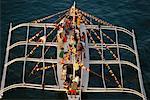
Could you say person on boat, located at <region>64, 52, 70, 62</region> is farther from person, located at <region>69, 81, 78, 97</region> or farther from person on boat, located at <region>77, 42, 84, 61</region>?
Answer: person, located at <region>69, 81, 78, 97</region>

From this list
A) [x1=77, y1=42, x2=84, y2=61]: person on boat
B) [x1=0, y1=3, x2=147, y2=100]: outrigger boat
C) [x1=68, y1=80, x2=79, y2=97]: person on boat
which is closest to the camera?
[x1=68, y1=80, x2=79, y2=97]: person on boat

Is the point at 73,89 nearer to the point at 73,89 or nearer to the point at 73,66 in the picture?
the point at 73,89

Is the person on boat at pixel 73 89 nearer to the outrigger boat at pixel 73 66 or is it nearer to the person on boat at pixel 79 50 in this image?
the outrigger boat at pixel 73 66

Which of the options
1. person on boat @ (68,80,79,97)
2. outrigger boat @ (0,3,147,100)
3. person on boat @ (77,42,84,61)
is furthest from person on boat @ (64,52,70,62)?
person on boat @ (68,80,79,97)

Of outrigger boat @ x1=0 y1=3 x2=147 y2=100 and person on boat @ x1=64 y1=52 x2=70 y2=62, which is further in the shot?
person on boat @ x1=64 y1=52 x2=70 y2=62

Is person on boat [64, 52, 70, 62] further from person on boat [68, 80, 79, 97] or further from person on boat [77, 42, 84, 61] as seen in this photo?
person on boat [68, 80, 79, 97]

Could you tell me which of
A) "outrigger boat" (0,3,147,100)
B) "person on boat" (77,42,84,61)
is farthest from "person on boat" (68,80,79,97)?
"person on boat" (77,42,84,61)

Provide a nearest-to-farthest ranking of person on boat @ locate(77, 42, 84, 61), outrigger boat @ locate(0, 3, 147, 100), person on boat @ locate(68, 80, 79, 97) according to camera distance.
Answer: person on boat @ locate(68, 80, 79, 97) < outrigger boat @ locate(0, 3, 147, 100) < person on boat @ locate(77, 42, 84, 61)

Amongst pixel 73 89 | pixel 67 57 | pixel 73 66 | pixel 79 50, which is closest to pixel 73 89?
pixel 73 89

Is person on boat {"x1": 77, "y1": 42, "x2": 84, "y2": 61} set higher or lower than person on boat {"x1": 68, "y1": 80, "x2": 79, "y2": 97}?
higher

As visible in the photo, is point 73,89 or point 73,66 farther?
point 73,66

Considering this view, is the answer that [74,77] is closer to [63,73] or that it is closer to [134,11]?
[63,73]

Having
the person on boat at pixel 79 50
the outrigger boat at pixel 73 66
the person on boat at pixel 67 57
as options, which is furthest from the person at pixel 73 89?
the person on boat at pixel 79 50

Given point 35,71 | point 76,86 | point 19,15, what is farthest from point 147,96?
point 19,15
